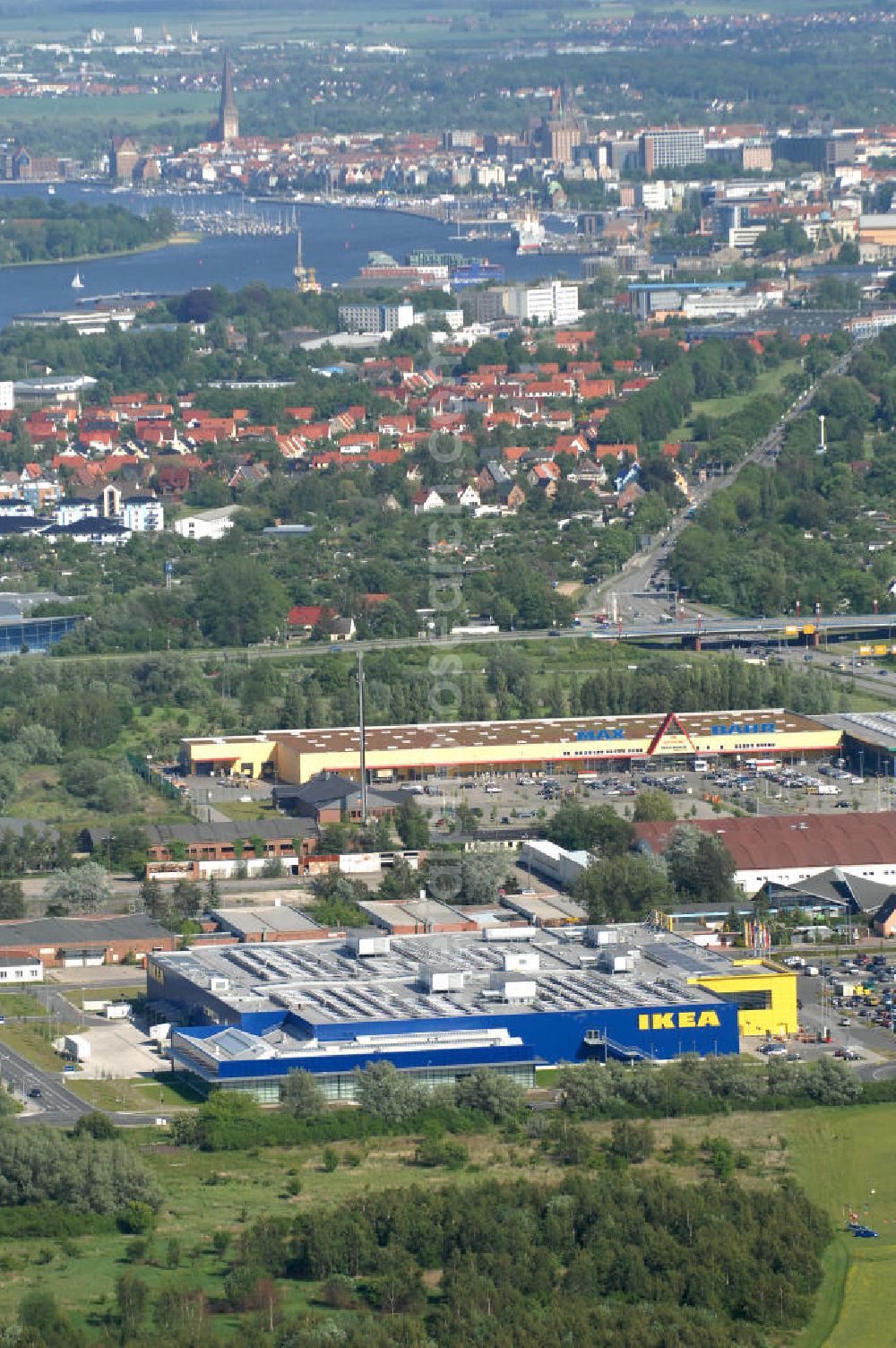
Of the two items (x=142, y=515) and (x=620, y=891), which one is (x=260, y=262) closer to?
(x=142, y=515)

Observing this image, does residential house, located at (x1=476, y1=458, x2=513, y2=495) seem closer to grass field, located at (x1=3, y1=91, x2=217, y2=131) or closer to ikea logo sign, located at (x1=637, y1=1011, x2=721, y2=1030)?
ikea logo sign, located at (x1=637, y1=1011, x2=721, y2=1030)

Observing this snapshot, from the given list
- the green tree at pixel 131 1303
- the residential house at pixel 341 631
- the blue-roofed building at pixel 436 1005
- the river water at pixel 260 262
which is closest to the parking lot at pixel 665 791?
the blue-roofed building at pixel 436 1005

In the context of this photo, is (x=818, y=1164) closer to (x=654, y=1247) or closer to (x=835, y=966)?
(x=654, y=1247)

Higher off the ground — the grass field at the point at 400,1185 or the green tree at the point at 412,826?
the grass field at the point at 400,1185

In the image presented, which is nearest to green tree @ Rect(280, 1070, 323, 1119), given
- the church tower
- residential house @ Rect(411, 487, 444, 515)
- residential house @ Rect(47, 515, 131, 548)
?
residential house @ Rect(47, 515, 131, 548)

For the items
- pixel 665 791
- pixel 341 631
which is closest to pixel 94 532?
pixel 341 631

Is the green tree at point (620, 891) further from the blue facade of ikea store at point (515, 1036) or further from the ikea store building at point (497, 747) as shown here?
the ikea store building at point (497, 747)

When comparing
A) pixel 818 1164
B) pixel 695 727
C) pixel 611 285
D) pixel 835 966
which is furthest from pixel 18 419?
pixel 818 1164
